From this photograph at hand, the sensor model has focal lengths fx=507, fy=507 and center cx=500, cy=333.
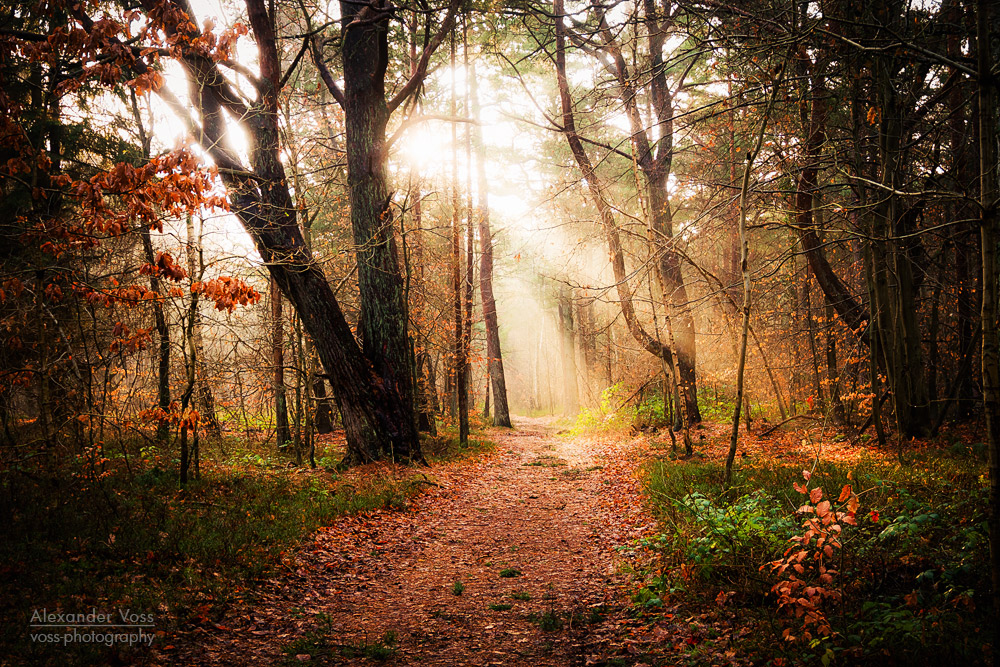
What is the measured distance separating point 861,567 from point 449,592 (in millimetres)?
3708

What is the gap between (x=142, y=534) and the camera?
5355 mm

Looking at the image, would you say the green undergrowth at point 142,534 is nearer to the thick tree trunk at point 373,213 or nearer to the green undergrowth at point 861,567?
the thick tree trunk at point 373,213

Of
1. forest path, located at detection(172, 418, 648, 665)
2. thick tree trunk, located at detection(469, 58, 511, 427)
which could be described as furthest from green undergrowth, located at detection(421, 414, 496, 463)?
thick tree trunk, located at detection(469, 58, 511, 427)

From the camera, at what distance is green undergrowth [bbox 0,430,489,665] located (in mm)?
4062

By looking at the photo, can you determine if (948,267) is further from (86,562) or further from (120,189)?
(86,562)

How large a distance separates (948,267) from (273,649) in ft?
39.7

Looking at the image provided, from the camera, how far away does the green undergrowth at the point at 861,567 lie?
10.5ft

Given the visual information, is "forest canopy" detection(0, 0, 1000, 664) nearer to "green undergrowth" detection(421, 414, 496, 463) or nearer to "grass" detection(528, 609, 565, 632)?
"green undergrowth" detection(421, 414, 496, 463)

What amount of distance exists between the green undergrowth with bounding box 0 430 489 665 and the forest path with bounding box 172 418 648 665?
35cm

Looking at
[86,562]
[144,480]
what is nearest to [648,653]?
[86,562]

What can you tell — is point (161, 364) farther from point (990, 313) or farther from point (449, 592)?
point (990, 313)

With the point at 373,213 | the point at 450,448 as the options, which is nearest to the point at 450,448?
the point at 450,448

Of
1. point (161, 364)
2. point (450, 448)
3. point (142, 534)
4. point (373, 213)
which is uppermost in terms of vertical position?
point (373, 213)

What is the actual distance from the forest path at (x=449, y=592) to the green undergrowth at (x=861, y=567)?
70cm
